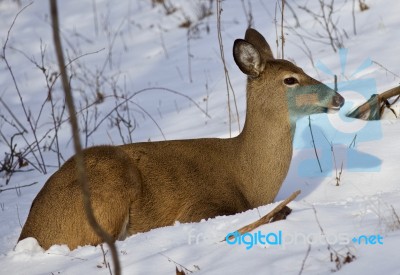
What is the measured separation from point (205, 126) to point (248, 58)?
2.13 metres

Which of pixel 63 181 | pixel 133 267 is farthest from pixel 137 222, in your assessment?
pixel 133 267

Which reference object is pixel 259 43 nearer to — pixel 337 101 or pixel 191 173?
pixel 337 101

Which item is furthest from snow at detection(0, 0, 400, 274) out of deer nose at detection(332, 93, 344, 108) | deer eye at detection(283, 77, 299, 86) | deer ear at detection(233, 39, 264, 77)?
deer ear at detection(233, 39, 264, 77)

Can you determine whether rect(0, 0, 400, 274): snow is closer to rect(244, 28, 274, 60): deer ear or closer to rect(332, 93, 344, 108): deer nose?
rect(332, 93, 344, 108): deer nose

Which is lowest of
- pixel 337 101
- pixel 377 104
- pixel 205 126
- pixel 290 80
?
pixel 205 126

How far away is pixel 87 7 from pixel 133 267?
1017 centimetres

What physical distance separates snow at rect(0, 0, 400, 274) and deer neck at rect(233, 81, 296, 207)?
0.76 ft

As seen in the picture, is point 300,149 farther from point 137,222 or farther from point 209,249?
point 209,249

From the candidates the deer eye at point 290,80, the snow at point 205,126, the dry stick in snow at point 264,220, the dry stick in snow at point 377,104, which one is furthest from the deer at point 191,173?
the dry stick in snow at point 264,220

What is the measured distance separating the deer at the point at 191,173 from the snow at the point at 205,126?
0.22 meters

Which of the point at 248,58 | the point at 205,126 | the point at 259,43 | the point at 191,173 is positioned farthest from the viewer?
the point at 205,126

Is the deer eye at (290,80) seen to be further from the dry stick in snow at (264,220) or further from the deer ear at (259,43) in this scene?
the dry stick in snow at (264,220)

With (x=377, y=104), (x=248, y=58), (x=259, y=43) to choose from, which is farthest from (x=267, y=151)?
(x=377, y=104)

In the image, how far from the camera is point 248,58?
5668 mm
